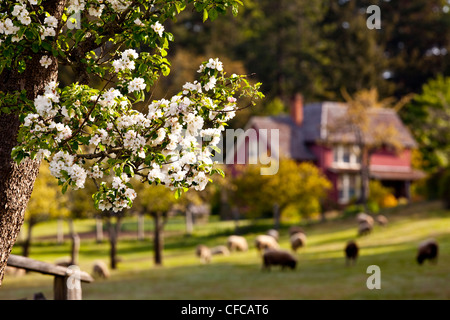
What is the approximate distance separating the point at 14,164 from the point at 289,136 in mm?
51532

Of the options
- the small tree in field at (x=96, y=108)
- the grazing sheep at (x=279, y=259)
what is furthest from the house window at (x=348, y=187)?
the small tree in field at (x=96, y=108)

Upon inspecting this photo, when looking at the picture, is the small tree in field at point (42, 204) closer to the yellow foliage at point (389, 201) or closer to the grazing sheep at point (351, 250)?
the grazing sheep at point (351, 250)

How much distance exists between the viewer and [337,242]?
129 feet

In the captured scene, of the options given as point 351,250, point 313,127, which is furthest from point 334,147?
point 351,250

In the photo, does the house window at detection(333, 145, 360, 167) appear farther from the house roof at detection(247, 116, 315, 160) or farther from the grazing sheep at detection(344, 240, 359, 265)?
the grazing sheep at detection(344, 240, 359, 265)

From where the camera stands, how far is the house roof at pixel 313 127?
188ft

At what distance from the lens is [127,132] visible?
7535 millimetres

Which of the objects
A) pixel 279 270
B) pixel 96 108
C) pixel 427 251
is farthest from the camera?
pixel 279 270

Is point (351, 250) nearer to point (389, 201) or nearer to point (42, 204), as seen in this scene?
point (42, 204)

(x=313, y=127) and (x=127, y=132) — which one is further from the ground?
(x=313, y=127)

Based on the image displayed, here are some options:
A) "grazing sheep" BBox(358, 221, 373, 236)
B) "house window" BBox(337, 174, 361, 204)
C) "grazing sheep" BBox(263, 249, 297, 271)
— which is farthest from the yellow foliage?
"grazing sheep" BBox(263, 249, 297, 271)

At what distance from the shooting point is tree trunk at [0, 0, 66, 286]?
781 cm

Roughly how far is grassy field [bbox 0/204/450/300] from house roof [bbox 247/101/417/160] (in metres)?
9.54

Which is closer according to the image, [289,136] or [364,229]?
[364,229]
